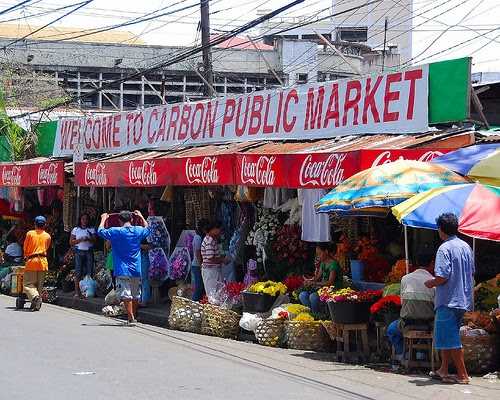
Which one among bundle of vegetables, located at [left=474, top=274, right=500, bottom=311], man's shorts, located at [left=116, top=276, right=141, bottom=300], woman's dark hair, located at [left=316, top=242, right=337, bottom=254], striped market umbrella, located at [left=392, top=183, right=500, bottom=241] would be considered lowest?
man's shorts, located at [left=116, top=276, right=141, bottom=300]

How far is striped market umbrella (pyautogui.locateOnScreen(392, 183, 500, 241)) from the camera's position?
9703mm

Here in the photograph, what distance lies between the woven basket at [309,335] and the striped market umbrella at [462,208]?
265cm

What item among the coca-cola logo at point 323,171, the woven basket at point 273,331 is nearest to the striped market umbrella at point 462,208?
the coca-cola logo at point 323,171

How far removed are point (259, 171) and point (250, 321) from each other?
2.35 meters

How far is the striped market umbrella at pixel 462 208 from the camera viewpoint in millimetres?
9703

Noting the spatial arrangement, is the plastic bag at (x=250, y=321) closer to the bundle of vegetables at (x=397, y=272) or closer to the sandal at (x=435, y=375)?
the bundle of vegetables at (x=397, y=272)

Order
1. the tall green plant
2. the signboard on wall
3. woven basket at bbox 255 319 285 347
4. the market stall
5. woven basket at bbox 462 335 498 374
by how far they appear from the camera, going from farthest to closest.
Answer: the tall green plant, the market stall, the signboard on wall, woven basket at bbox 255 319 285 347, woven basket at bbox 462 335 498 374

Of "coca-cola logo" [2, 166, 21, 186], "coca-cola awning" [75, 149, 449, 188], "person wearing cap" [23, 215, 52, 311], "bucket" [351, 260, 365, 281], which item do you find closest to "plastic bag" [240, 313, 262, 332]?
"bucket" [351, 260, 365, 281]

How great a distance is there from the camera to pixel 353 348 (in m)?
11.6

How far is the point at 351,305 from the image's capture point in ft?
37.1

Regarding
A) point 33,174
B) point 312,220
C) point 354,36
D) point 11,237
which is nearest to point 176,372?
point 312,220

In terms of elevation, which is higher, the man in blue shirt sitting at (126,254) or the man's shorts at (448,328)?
the man in blue shirt sitting at (126,254)

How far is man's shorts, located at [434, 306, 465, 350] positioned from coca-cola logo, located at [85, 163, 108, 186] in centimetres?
1082

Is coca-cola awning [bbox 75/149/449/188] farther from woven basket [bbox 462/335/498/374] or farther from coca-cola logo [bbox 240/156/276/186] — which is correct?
woven basket [bbox 462/335/498/374]
